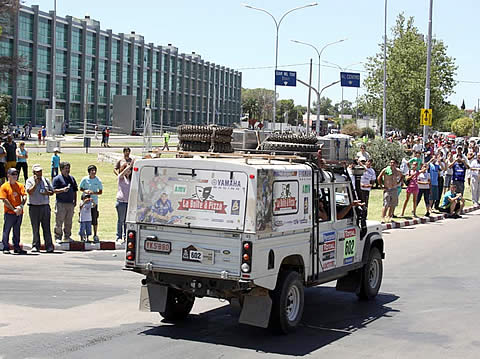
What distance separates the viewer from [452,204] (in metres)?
25.3

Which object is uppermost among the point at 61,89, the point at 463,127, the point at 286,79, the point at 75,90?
the point at 75,90

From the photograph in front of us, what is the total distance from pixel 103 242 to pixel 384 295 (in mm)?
6591

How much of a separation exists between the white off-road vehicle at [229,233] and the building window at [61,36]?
8585 cm

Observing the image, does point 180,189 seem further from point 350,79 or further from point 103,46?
point 103,46

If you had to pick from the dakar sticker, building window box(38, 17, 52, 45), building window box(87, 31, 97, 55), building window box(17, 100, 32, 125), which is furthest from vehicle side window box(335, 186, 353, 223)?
building window box(87, 31, 97, 55)

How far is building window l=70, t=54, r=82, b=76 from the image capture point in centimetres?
9528

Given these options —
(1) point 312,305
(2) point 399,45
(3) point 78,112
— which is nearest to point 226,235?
(1) point 312,305

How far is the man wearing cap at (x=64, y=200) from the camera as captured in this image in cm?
1580

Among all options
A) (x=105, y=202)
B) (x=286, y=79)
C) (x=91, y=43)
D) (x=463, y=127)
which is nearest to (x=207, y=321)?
(x=105, y=202)

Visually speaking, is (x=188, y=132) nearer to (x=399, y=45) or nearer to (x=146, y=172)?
(x=146, y=172)

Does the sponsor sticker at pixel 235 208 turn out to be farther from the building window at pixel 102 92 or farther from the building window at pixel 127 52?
the building window at pixel 127 52

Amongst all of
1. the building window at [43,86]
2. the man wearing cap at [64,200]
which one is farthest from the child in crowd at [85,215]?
the building window at [43,86]

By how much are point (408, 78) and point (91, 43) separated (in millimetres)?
51942

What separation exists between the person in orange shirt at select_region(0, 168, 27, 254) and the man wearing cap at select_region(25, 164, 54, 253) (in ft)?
0.73
